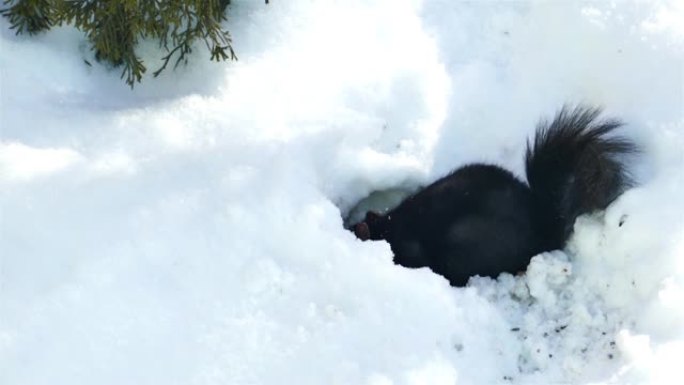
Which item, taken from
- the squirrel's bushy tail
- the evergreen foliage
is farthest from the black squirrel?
the evergreen foliage

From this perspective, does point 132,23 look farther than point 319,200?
Yes

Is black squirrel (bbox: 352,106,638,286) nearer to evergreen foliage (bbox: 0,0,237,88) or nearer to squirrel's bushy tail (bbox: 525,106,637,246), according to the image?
squirrel's bushy tail (bbox: 525,106,637,246)

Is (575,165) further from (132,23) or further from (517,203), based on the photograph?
(132,23)

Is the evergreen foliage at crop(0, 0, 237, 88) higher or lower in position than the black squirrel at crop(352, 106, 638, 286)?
higher

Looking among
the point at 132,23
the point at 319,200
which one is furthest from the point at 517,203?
the point at 132,23

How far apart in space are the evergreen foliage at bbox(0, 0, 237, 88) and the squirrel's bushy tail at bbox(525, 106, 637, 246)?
1.45 metres

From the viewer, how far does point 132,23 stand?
388 cm

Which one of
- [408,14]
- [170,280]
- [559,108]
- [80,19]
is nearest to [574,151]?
[559,108]

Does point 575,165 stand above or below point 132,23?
below

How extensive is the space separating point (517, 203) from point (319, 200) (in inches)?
32.7

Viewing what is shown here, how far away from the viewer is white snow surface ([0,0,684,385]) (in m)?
3.19

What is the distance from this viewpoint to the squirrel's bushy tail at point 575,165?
3557 millimetres

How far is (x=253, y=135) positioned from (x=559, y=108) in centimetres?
133

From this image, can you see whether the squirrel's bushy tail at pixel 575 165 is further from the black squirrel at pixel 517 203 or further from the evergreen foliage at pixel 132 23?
the evergreen foliage at pixel 132 23
